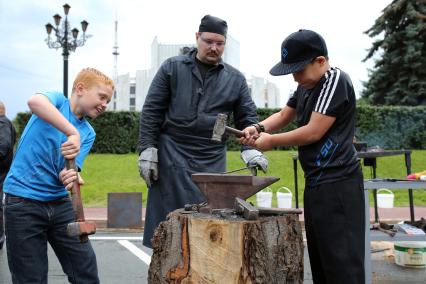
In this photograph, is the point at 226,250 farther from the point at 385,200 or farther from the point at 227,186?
the point at 385,200

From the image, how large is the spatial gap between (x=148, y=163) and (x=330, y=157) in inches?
54.6

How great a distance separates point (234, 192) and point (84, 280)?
105 centimetres

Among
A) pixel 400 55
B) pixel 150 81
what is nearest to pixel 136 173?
pixel 400 55

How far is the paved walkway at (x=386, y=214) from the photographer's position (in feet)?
27.3

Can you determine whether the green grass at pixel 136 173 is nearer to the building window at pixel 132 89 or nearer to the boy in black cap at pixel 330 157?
the boy in black cap at pixel 330 157

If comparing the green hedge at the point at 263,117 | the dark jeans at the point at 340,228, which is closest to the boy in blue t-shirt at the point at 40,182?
the dark jeans at the point at 340,228

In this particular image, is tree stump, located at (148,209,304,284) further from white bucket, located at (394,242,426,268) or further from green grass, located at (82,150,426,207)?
→ green grass, located at (82,150,426,207)

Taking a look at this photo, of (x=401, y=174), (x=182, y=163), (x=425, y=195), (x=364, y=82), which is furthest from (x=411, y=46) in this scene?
(x=182, y=163)

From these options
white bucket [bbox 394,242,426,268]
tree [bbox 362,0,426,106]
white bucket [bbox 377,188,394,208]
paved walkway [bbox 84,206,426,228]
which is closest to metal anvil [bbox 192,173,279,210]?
white bucket [bbox 394,242,426,268]

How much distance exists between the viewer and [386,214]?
9094 millimetres

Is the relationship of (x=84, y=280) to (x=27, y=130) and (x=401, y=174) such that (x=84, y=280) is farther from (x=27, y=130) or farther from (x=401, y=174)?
(x=401, y=174)

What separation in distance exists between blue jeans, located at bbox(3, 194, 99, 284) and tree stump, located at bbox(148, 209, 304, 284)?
494mm

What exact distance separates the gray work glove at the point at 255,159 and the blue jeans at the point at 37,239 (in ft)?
4.17

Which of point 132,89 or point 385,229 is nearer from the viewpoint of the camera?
point 385,229
